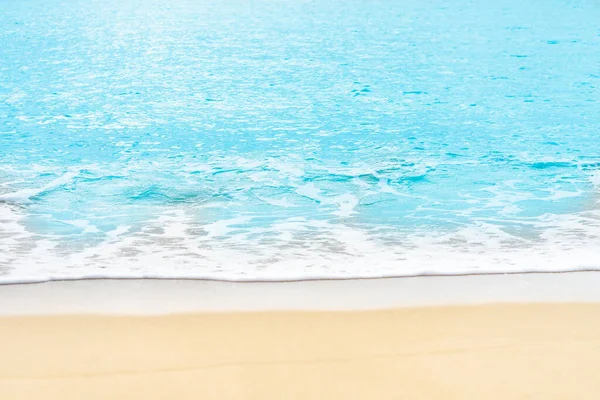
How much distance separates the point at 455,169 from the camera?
5008 mm

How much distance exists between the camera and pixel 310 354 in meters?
2.42

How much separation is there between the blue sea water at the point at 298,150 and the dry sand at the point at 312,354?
436mm

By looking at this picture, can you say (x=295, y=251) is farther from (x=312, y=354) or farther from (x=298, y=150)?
(x=298, y=150)

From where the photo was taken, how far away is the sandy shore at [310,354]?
2219 millimetres

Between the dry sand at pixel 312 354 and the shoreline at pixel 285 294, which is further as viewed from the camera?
the shoreline at pixel 285 294

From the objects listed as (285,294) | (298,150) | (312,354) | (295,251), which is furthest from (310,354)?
(298,150)

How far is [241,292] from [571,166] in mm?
3099

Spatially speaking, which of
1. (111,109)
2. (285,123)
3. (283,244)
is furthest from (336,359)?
(111,109)

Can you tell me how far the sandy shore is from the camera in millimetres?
2219

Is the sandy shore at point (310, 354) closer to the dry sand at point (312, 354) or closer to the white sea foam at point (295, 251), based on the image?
the dry sand at point (312, 354)

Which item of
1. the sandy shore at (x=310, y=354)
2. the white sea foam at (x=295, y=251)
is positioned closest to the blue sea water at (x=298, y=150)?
the white sea foam at (x=295, y=251)

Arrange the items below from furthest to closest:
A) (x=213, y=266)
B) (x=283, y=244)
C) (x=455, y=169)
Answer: (x=455, y=169)
(x=283, y=244)
(x=213, y=266)

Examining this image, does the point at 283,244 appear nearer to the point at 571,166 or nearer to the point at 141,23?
the point at 571,166

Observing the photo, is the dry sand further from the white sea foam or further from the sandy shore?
the white sea foam
